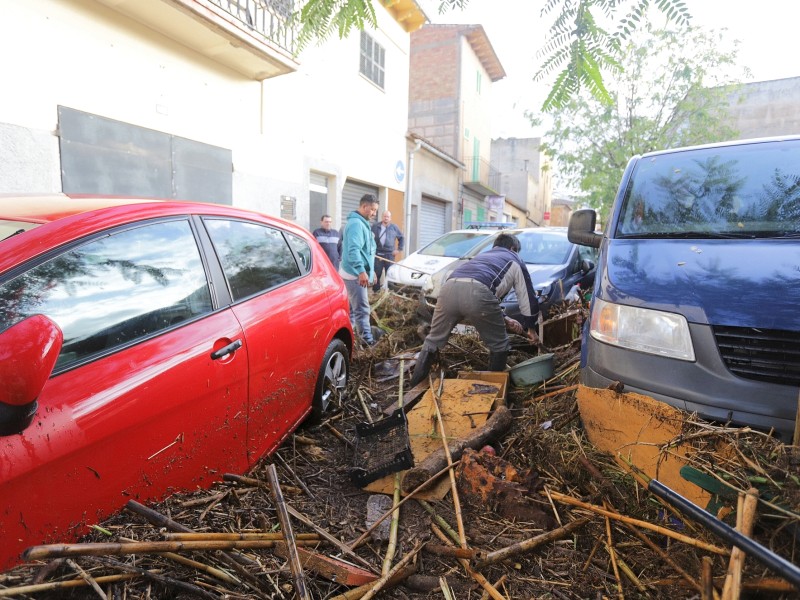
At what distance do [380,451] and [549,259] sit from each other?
186 inches

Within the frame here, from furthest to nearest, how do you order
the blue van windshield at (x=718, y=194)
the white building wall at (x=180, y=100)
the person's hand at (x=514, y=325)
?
the white building wall at (x=180, y=100) < the person's hand at (x=514, y=325) < the blue van windshield at (x=718, y=194)

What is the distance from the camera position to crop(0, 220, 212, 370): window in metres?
1.71

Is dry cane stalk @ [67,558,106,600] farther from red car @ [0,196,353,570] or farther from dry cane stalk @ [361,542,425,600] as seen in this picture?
dry cane stalk @ [361,542,425,600]

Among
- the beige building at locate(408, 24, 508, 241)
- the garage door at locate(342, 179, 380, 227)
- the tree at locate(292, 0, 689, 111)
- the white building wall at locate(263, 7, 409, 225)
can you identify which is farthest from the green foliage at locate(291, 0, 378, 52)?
the beige building at locate(408, 24, 508, 241)

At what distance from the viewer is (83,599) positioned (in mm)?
1416

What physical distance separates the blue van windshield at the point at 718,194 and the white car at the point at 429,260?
12.7 ft

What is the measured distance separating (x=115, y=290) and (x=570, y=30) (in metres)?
2.32

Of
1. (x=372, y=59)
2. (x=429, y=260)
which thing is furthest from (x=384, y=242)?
(x=372, y=59)

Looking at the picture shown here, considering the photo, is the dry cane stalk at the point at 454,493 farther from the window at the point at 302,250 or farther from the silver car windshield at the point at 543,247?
the silver car windshield at the point at 543,247

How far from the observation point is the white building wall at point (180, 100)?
5.14 m

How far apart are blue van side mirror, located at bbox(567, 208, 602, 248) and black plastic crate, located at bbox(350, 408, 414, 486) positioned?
2.05 m

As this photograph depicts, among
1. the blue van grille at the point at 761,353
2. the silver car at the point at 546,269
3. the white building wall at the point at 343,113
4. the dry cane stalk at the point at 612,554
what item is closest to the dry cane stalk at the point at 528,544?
the dry cane stalk at the point at 612,554

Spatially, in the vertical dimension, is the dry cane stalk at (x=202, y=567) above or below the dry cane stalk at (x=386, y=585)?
above

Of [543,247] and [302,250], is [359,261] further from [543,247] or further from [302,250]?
[543,247]
